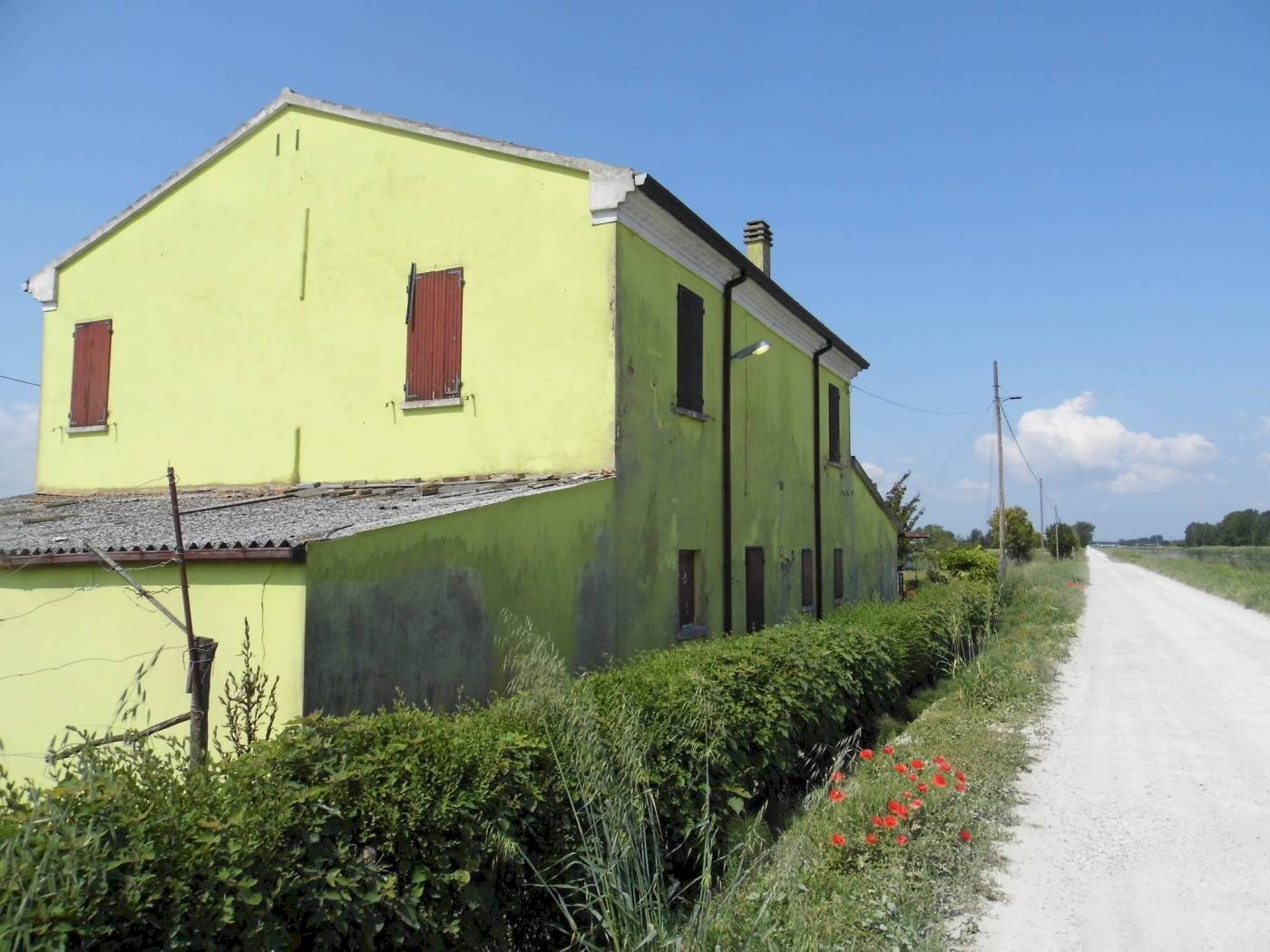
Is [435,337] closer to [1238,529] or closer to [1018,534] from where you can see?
[1018,534]

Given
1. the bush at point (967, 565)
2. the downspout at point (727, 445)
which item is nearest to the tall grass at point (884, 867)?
the downspout at point (727, 445)

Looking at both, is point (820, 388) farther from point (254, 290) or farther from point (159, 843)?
point (159, 843)

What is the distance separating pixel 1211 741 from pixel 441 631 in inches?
342

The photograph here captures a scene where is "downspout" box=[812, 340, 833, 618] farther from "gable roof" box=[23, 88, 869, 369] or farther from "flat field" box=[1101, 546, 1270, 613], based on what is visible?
"flat field" box=[1101, 546, 1270, 613]

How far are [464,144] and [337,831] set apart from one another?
29.2 feet

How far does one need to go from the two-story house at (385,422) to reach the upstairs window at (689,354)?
0.05 metres

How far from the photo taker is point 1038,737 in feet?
33.6

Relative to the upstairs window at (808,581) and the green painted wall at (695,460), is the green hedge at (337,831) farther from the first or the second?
the upstairs window at (808,581)

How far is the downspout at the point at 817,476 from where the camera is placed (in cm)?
1719

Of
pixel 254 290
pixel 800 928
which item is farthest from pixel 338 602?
pixel 254 290

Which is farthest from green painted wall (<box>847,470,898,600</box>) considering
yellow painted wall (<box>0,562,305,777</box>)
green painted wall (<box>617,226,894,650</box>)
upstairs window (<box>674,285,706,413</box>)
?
yellow painted wall (<box>0,562,305,777</box>)

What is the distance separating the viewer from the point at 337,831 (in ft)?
11.9

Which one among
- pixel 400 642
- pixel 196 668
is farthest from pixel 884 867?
pixel 196 668

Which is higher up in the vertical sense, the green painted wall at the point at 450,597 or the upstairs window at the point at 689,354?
the upstairs window at the point at 689,354
